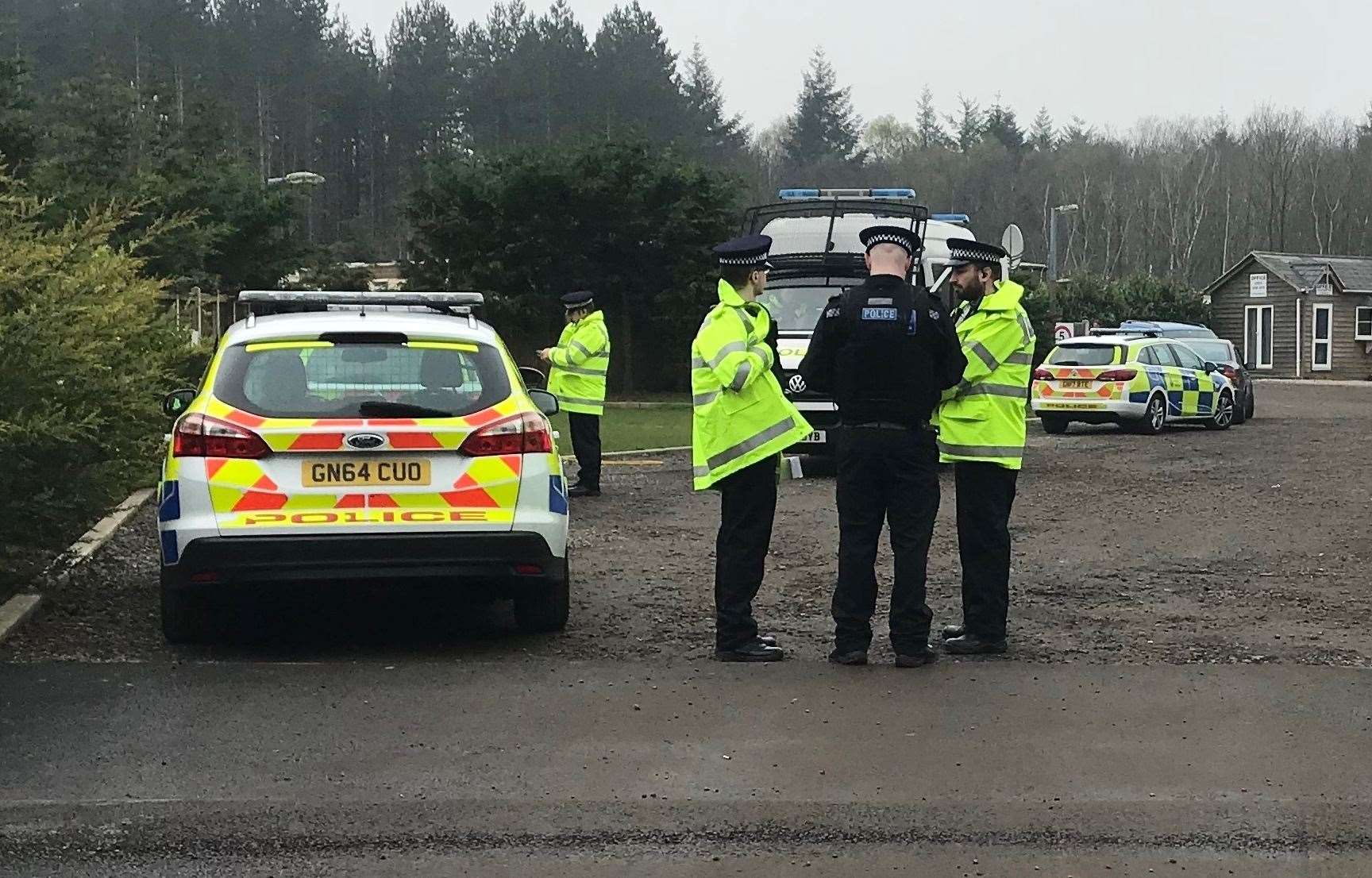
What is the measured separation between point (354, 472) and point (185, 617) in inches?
45.8

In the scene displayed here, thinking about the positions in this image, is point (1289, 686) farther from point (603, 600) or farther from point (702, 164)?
point (702, 164)

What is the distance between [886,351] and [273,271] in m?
28.3

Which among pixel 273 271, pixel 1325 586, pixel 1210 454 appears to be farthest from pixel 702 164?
pixel 1325 586

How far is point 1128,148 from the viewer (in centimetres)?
10838

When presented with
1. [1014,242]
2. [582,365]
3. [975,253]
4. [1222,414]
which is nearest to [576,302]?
[582,365]

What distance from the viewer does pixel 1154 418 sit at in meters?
26.5

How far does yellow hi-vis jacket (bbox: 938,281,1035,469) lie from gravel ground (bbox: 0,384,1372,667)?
0.94 metres

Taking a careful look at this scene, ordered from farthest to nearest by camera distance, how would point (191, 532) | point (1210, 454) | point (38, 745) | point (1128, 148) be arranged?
point (1128, 148) < point (1210, 454) < point (191, 532) < point (38, 745)

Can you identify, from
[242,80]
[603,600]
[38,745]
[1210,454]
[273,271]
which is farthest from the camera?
[242,80]

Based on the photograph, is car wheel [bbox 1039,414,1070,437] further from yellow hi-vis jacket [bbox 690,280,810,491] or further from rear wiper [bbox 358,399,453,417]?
rear wiper [bbox 358,399,453,417]

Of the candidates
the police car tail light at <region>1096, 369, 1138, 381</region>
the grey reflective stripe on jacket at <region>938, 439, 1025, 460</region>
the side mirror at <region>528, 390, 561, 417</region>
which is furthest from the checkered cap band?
the police car tail light at <region>1096, 369, 1138, 381</region>

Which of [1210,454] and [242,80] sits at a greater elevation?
[242,80]

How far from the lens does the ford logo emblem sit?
7688mm

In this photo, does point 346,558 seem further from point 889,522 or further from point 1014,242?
point 1014,242
